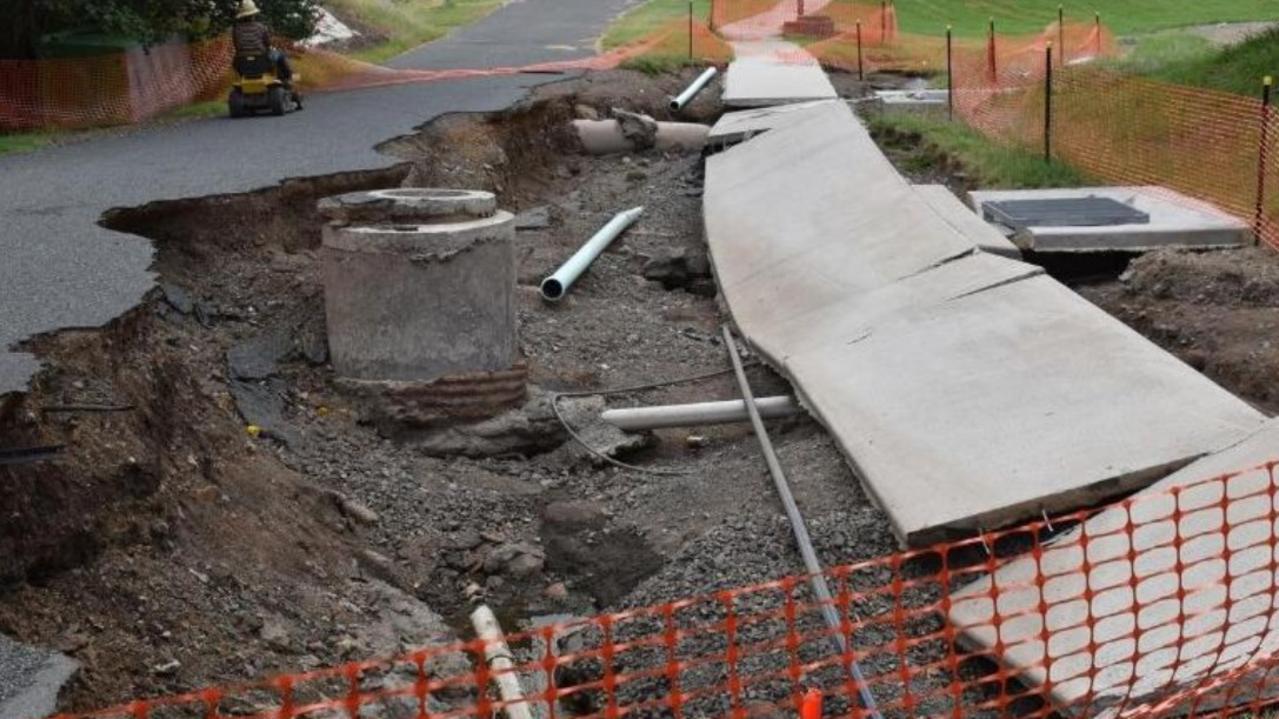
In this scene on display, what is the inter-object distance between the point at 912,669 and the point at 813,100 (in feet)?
49.3

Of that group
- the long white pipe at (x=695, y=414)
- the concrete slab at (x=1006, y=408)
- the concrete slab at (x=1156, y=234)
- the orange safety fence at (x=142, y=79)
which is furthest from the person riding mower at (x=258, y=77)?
the concrete slab at (x=1006, y=408)

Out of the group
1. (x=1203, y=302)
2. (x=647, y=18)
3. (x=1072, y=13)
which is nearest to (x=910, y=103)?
(x=1203, y=302)

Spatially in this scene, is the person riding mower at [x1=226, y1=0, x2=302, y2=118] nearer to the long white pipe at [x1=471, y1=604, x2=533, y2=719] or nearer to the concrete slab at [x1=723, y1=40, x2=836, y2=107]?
the concrete slab at [x1=723, y1=40, x2=836, y2=107]

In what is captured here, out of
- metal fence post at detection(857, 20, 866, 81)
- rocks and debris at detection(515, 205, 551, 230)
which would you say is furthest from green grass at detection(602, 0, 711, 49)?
rocks and debris at detection(515, 205, 551, 230)

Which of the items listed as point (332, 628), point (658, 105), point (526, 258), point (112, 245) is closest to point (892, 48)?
point (658, 105)

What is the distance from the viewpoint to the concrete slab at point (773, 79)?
69.4 ft

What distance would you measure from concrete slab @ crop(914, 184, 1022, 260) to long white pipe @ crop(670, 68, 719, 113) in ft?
25.5

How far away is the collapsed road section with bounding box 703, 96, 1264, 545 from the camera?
748cm

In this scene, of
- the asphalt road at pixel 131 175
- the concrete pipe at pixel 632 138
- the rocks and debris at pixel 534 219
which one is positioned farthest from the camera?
the concrete pipe at pixel 632 138

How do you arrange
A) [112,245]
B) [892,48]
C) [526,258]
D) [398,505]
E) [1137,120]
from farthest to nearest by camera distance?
[892,48]
[1137,120]
[526,258]
[112,245]
[398,505]

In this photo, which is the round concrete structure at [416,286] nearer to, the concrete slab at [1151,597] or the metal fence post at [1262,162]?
the concrete slab at [1151,597]

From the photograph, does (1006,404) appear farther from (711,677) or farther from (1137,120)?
(1137,120)

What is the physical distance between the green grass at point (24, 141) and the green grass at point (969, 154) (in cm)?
925

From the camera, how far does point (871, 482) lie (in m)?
8.09
